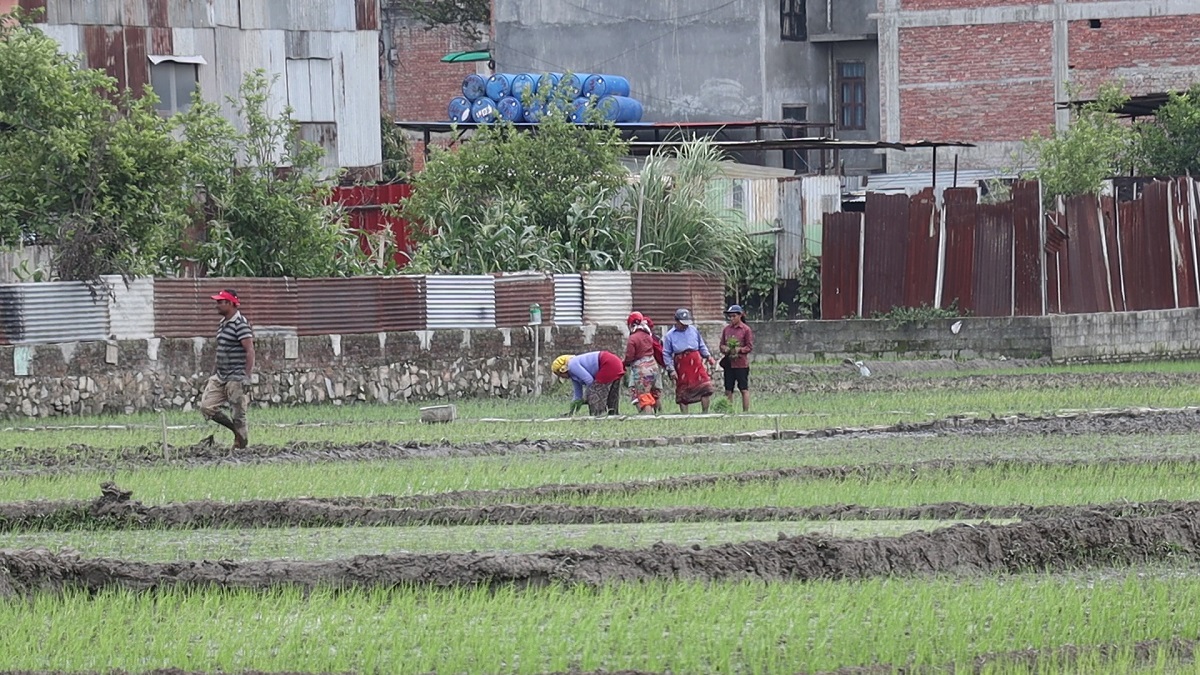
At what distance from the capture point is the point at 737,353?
24625mm

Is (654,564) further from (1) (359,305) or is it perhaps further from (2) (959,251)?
(2) (959,251)

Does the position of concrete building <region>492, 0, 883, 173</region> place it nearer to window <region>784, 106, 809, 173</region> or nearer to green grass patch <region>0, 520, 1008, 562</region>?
window <region>784, 106, 809, 173</region>

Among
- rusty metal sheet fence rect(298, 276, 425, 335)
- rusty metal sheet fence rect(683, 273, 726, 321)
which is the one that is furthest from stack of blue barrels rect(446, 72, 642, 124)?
rusty metal sheet fence rect(298, 276, 425, 335)

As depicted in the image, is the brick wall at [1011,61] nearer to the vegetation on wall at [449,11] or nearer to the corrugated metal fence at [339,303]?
the vegetation on wall at [449,11]

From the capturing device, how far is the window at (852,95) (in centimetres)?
5256

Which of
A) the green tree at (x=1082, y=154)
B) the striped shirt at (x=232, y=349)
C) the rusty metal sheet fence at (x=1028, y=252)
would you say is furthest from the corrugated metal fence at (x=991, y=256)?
the striped shirt at (x=232, y=349)

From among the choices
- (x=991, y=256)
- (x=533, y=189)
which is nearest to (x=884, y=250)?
(x=991, y=256)

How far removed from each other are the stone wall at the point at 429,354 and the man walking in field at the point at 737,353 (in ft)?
14.2

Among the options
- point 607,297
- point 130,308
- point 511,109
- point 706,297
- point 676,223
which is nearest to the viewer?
point 130,308

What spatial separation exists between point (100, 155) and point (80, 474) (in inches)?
386

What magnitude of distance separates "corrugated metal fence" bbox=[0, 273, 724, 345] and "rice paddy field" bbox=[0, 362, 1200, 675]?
3.52 metres

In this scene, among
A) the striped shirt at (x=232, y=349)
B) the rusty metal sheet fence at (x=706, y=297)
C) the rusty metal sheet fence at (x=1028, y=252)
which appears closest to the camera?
the striped shirt at (x=232, y=349)

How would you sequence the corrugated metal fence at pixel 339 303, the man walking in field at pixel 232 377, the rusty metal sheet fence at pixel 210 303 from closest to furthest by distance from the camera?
the man walking in field at pixel 232 377, the corrugated metal fence at pixel 339 303, the rusty metal sheet fence at pixel 210 303

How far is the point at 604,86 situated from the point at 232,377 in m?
27.3
